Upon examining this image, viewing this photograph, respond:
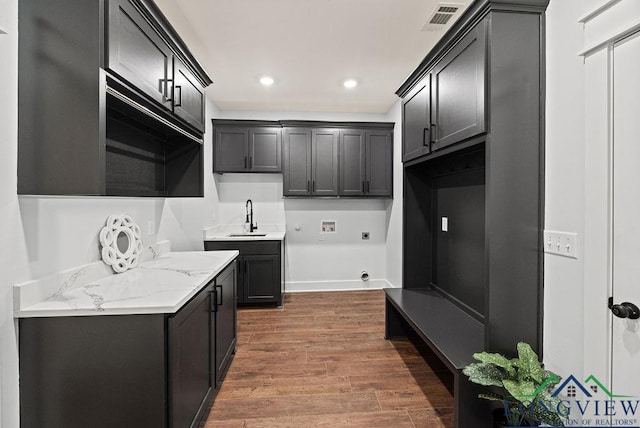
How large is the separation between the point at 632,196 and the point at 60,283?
2.71 metres

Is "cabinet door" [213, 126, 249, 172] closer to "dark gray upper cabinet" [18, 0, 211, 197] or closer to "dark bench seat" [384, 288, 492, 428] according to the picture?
"dark bench seat" [384, 288, 492, 428]

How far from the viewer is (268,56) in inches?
115

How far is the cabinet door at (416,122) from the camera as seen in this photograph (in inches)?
94.1

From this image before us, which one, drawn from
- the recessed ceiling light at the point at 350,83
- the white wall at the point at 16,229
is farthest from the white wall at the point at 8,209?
the recessed ceiling light at the point at 350,83

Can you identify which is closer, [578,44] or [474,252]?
[578,44]

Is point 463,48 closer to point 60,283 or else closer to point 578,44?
point 578,44

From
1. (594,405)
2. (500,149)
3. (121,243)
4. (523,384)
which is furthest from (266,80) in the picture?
(594,405)

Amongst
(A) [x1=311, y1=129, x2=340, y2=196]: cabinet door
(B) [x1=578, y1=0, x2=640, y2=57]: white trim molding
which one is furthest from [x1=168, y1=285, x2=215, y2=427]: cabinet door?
(A) [x1=311, y1=129, x2=340, y2=196]: cabinet door

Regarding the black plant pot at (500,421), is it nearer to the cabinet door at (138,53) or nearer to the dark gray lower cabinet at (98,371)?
the dark gray lower cabinet at (98,371)

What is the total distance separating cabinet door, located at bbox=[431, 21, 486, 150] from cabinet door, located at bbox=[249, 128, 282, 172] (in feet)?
8.34

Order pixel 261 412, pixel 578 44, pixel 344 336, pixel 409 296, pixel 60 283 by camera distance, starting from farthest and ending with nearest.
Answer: pixel 344 336 → pixel 409 296 → pixel 261 412 → pixel 60 283 → pixel 578 44

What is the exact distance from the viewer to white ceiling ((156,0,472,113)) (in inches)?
87.5

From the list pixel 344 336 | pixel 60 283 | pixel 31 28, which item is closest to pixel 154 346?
pixel 60 283

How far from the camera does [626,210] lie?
4.17ft
